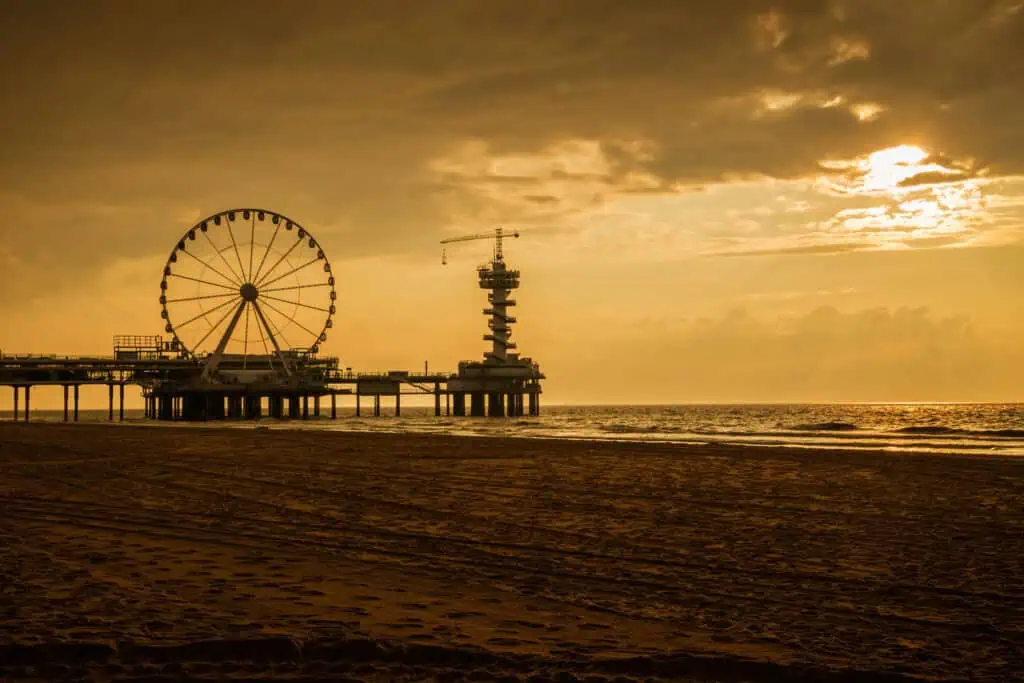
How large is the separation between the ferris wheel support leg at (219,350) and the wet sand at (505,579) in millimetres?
67301

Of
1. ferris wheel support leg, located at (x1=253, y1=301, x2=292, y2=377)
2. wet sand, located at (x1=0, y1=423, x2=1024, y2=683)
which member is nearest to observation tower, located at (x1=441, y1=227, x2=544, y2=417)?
ferris wheel support leg, located at (x1=253, y1=301, x2=292, y2=377)

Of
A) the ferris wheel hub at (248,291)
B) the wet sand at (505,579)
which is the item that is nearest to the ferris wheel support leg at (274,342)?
the ferris wheel hub at (248,291)

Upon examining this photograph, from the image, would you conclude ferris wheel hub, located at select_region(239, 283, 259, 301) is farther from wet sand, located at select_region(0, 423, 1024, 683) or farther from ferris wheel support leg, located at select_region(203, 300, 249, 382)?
wet sand, located at select_region(0, 423, 1024, 683)

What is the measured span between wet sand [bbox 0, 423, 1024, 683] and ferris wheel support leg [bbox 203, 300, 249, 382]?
67301 mm

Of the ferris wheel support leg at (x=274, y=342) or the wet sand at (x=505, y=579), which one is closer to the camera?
the wet sand at (x=505, y=579)

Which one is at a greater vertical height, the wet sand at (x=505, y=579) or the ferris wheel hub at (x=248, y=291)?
the ferris wheel hub at (x=248, y=291)

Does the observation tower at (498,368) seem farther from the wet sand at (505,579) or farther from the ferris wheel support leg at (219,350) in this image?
the wet sand at (505,579)

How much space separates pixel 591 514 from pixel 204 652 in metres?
9.30

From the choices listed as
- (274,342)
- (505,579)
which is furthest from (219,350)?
(505,579)

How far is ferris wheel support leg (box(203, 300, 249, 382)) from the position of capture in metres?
86.7

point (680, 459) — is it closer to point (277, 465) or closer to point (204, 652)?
point (277, 465)

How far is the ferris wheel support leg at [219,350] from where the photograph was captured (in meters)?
86.7

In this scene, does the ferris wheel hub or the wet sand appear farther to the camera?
the ferris wheel hub

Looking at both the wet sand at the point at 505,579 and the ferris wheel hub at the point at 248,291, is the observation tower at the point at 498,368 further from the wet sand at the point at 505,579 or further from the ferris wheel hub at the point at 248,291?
the wet sand at the point at 505,579
